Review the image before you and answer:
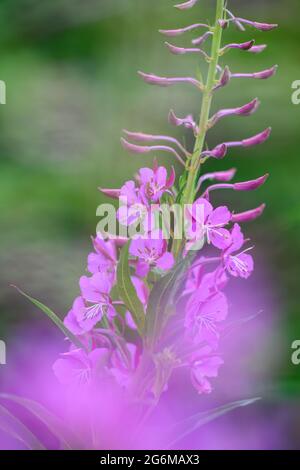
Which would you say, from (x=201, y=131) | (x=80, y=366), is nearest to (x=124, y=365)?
(x=80, y=366)

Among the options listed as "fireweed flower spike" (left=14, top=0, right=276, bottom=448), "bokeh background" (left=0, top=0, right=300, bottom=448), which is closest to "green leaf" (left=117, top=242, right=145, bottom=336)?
"fireweed flower spike" (left=14, top=0, right=276, bottom=448)

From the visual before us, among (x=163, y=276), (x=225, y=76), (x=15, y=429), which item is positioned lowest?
(x=15, y=429)

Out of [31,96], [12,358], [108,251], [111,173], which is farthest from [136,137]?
[31,96]

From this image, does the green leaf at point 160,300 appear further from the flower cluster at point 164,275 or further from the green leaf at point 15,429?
the green leaf at point 15,429

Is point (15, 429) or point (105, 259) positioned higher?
point (105, 259)

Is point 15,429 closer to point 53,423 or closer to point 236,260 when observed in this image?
point 53,423

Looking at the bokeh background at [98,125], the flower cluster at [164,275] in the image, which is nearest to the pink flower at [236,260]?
the flower cluster at [164,275]

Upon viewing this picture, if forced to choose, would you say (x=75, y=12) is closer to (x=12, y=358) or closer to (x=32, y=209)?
(x=32, y=209)
